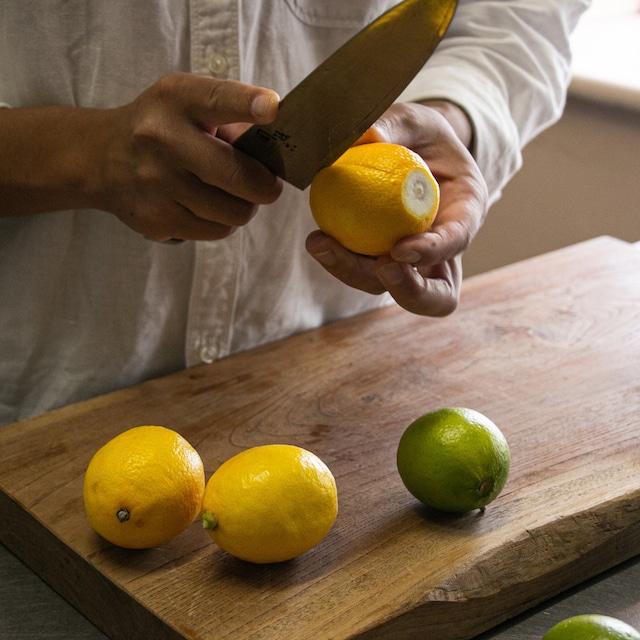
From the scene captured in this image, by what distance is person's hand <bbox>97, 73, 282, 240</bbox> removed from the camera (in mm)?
886

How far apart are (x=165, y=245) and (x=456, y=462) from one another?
55cm

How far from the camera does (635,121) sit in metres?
2.68

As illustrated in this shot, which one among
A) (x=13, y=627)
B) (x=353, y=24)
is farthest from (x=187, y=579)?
(x=353, y=24)

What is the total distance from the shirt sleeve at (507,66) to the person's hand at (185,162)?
0.44m

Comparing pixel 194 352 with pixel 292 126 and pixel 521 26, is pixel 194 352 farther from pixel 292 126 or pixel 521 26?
pixel 521 26

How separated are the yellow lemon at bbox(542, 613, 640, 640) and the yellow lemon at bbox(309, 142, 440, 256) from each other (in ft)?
1.37

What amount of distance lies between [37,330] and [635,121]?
210 centimetres

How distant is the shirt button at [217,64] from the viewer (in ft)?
3.73

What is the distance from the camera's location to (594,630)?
69 cm

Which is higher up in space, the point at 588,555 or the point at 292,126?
the point at 292,126

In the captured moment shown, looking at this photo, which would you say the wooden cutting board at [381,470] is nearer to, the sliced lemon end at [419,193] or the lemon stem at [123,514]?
the lemon stem at [123,514]

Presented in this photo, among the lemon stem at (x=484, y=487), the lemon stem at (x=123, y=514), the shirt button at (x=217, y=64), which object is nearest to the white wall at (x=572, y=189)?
the shirt button at (x=217, y=64)

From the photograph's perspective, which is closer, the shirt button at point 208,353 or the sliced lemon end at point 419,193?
the sliced lemon end at point 419,193

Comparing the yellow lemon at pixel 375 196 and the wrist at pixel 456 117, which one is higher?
the yellow lemon at pixel 375 196
